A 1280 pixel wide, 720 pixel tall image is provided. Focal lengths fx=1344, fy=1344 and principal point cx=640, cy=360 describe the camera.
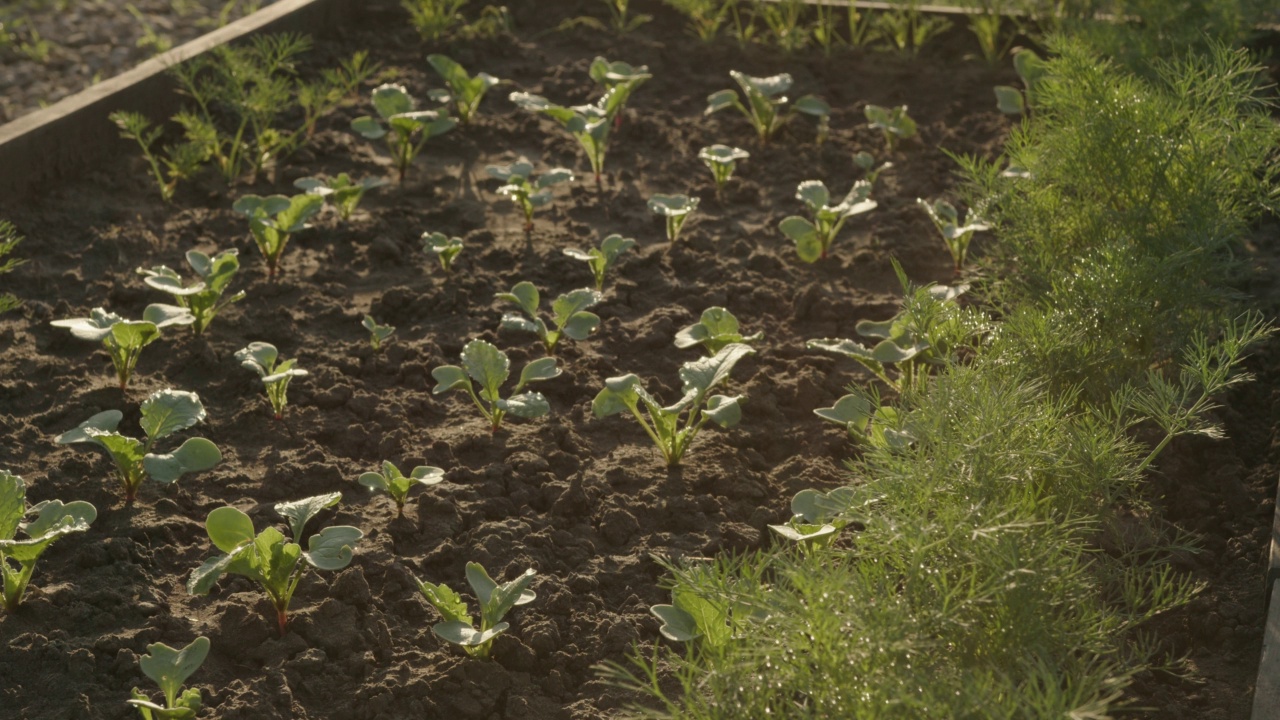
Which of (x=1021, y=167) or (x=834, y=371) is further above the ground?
(x=1021, y=167)

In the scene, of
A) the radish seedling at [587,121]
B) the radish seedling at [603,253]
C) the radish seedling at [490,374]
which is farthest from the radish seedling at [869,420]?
the radish seedling at [587,121]

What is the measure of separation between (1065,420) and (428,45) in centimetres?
371

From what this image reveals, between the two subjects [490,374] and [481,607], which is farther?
[490,374]

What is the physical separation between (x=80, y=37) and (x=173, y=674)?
14.0 ft

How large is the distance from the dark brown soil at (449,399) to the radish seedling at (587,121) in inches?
5.4

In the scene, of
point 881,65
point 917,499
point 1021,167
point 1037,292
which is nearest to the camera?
point 917,499

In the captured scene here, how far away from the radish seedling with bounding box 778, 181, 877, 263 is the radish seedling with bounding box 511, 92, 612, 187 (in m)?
0.72

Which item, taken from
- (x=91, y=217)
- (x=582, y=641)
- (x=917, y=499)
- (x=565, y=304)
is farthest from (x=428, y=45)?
(x=917, y=499)

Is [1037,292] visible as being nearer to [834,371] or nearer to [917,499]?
[834,371]

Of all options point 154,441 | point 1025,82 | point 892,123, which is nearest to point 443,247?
point 154,441

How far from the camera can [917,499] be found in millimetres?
2287

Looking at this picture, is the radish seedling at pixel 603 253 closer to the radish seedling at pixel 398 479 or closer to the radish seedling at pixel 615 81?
the radish seedling at pixel 615 81

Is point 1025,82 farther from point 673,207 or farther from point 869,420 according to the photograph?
point 869,420

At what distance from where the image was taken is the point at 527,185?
166 inches
